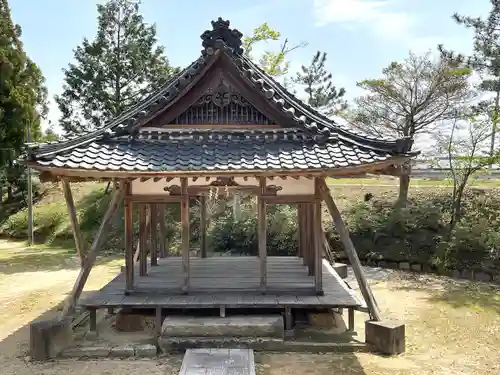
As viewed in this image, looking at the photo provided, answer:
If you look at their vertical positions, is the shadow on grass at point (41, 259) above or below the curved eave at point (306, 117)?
below

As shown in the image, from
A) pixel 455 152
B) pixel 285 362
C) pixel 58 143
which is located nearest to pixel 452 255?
pixel 455 152

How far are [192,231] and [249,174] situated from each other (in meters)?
12.7

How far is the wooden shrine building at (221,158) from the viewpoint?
7.68 meters

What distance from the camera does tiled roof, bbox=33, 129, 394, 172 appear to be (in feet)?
24.8

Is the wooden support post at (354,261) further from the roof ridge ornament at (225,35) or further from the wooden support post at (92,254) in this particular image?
the wooden support post at (92,254)

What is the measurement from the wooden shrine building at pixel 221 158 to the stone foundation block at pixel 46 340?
0.63 meters

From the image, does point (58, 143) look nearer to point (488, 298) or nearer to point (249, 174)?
point (249, 174)

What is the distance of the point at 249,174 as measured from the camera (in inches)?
305

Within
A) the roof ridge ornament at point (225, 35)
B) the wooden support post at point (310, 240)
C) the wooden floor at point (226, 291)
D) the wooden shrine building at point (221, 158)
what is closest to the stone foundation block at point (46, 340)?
the wooden shrine building at point (221, 158)

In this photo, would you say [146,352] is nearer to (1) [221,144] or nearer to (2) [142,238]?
(2) [142,238]

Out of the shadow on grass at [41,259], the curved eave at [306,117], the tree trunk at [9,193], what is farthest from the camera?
the tree trunk at [9,193]

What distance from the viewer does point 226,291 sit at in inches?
343

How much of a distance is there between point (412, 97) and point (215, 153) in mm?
13506

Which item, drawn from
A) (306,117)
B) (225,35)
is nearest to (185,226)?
(306,117)
